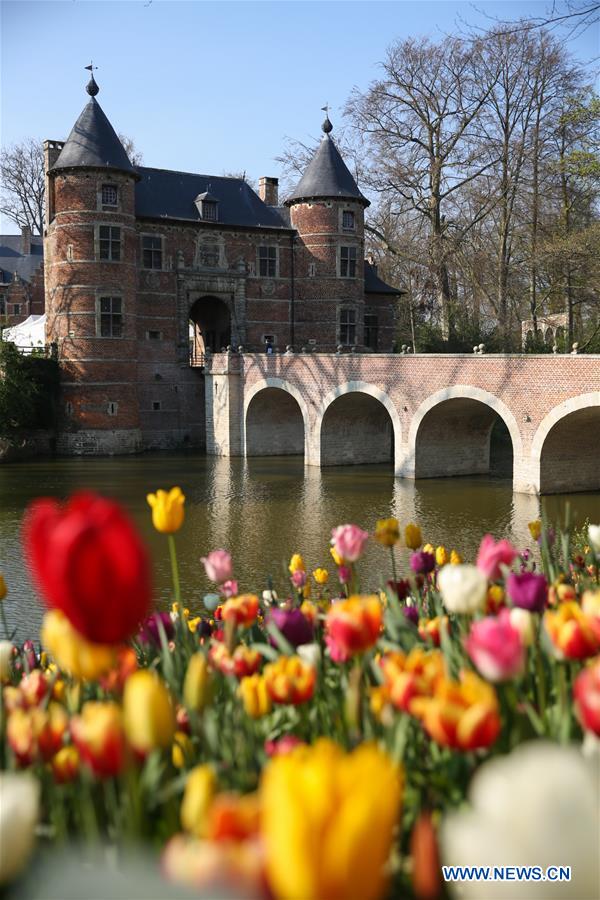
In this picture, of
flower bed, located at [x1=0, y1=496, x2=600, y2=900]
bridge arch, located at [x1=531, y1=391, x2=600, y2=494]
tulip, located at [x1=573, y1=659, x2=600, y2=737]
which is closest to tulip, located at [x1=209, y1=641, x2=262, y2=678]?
flower bed, located at [x1=0, y1=496, x2=600, y2=900]

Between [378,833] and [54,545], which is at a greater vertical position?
[54,545]

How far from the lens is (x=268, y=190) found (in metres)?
28.6

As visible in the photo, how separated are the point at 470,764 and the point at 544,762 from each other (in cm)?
87

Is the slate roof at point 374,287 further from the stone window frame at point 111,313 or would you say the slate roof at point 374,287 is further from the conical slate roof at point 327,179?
the stone window frame at point 111,313

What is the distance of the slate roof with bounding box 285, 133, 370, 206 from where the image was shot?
1017 inches

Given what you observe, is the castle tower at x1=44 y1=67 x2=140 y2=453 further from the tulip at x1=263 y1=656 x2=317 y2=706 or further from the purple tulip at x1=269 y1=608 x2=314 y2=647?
the tulip at x1=263 y1=656 x2=317 y2=706

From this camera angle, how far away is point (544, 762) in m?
0.90

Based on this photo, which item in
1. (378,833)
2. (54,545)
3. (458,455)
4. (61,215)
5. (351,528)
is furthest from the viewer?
(61,215)

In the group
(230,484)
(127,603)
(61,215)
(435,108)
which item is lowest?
(230,484)

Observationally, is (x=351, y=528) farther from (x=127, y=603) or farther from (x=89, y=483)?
(x=89, y=483)

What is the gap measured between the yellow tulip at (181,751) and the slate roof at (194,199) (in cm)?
2448

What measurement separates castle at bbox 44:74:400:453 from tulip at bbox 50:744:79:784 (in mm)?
22983

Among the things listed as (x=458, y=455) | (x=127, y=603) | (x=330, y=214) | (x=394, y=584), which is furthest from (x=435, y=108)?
(x=127, y=603)

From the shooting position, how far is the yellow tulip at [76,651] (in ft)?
4.54
